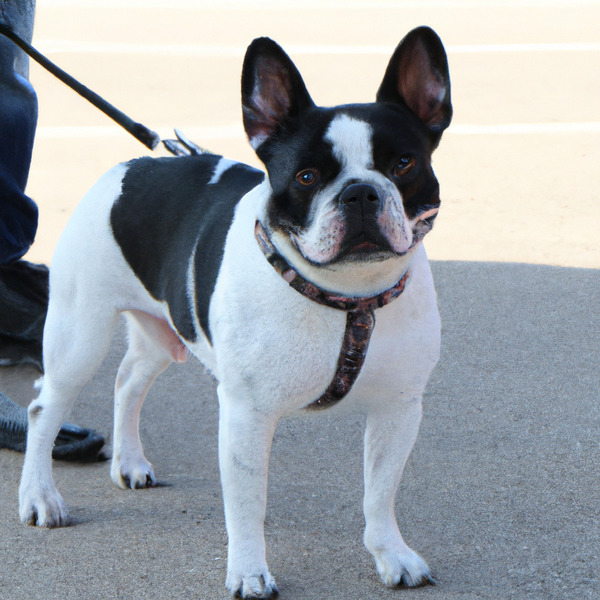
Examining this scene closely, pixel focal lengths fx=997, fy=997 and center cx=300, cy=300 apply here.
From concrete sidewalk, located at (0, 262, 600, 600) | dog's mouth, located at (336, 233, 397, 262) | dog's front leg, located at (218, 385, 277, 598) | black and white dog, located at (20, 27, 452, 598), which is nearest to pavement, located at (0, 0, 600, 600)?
concrete sidewalk, located at (0, 262, 600, 600)

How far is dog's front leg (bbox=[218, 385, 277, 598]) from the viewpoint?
2.87 m

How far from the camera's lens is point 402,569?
10.1 ft

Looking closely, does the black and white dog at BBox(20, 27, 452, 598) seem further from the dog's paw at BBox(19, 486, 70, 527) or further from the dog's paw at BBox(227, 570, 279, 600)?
the dog's paw at BBox(19, 486, 70, 527)

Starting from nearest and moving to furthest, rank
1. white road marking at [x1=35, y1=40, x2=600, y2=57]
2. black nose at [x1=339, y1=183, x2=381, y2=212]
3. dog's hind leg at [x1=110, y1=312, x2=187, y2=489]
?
black nose at [x1=339, y1=183, x2=381, y2=212], dog's hind leg at [x1=110, y1=312, x2=187, y2=489], white road marking at [x1=35, y1=40, x2=600, y2=57]

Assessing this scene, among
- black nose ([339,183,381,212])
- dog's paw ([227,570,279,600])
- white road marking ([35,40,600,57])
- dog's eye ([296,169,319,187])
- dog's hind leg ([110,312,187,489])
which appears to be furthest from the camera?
white road marking ([35,40,600,57])

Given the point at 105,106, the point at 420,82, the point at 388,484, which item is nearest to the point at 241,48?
the point at 105,106

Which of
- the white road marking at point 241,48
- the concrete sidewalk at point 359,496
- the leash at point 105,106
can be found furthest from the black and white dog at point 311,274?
the white road marking at point 241,48

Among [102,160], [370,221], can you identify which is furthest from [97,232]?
[102,160]

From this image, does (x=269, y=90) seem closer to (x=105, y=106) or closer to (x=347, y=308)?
(x=347, y=308)

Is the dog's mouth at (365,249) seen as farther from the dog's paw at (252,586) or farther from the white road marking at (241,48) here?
the white road marking at (241,48)

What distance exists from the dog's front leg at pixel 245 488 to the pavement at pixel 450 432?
5.1 inches

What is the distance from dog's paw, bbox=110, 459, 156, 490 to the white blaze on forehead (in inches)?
69.8

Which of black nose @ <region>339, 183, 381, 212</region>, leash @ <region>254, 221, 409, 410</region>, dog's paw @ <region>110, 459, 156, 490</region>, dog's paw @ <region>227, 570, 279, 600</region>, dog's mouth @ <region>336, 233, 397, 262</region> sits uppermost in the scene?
black nose @ <region>339, 183, 381, 212</region>

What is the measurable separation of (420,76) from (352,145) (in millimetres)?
342
